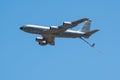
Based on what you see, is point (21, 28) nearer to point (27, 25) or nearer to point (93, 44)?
point (27, 25)

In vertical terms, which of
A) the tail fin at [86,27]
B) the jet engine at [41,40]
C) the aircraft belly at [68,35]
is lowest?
the tail fin at [86,27]

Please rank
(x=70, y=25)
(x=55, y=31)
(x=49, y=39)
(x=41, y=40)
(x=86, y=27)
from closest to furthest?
(x=70, y=25), (x=55, y=31), (x=49, y=39), (x=41, y=40), (x=86, y=27)

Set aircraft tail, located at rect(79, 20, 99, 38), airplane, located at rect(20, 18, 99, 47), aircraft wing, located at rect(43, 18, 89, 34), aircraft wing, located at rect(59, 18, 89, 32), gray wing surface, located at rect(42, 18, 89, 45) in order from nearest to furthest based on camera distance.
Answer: aircraft wing, located at rect(59, 18, 89, 32) → aircraft wing, located at rect(43, 18, 89, 34) → gray wing surface, located at rect(42, 18, 89, 45) → airplane, located at rect(20, 18, 99, 47) → aircraft tail, located at rect(79, 20, 99, 38)

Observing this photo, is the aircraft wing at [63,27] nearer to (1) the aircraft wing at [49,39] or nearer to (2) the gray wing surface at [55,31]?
(2) the gray wing surface at [55,31]

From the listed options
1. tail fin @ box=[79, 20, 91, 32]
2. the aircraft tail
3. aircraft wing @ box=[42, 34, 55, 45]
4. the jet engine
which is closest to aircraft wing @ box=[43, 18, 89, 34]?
aircraft wing @ box=[42, 34, 55, 45]

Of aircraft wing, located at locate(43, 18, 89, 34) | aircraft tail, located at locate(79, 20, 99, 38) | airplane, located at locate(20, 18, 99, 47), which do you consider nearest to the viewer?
aircraft wing, located at locate(43, 18, 89, 34)

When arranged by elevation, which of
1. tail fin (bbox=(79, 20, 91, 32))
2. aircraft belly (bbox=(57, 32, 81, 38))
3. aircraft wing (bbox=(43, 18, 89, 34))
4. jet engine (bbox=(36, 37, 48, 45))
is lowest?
tail fin (bbox=(79, 20, 91, 32))

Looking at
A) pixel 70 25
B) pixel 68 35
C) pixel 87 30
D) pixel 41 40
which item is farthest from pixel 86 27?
pixel 70 25

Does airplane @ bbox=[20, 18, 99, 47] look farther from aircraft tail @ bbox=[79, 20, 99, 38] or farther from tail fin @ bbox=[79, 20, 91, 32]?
tail fin @ bbox=[79, 20, 91, 32]

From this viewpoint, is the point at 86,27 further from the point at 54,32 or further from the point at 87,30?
the point at 54,32

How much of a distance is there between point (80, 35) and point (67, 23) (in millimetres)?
12850

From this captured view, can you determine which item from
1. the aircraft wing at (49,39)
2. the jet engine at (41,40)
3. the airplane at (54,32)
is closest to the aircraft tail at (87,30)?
the airplane at (54,32)

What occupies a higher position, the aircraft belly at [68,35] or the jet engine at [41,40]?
the aircraft belly at [68,35]

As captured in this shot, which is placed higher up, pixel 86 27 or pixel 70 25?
pixel 70 25
